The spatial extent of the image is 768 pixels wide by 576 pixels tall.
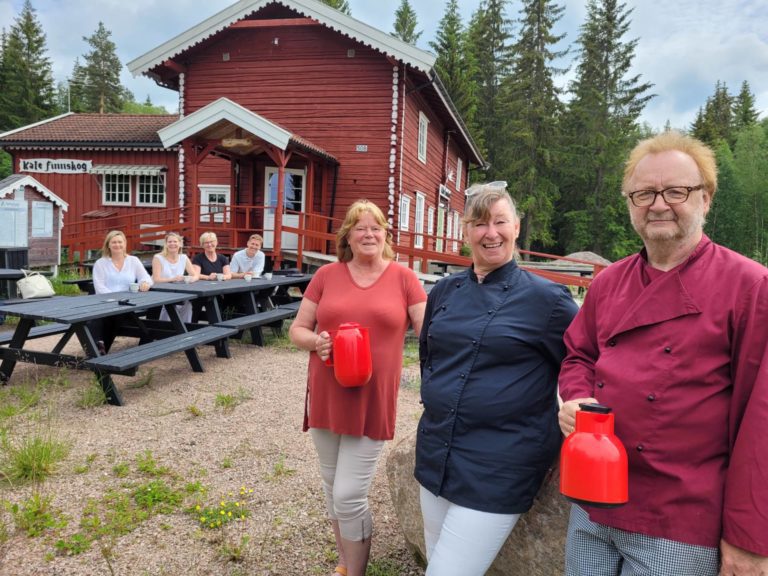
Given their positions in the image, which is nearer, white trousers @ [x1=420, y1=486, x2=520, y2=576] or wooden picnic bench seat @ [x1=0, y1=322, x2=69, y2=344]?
white trousers @ [x1=420, y1=486, x2=520, y2=576]

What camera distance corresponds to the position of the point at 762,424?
1210 mm

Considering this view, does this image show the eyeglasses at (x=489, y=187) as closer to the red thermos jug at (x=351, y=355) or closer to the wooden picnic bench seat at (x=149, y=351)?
the red thermos jug at (x=351, y=355)

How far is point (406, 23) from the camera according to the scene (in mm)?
36812

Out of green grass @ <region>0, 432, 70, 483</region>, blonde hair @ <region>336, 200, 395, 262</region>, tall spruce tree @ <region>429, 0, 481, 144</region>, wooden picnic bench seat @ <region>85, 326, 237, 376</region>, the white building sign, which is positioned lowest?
green grass @ <region>0, 432, 70, 483</region>

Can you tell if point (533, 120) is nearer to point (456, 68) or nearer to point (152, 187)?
point (456, 68)

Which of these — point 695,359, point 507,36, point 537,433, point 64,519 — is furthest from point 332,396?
point 507,36

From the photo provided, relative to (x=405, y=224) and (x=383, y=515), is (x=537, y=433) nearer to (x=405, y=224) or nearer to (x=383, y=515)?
(x=383, y=515)

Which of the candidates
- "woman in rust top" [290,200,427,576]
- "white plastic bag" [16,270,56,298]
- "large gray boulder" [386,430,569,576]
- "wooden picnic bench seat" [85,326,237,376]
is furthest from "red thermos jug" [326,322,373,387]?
"white plastic bag" [16,270,56,298]

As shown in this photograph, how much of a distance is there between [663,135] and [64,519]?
338cm

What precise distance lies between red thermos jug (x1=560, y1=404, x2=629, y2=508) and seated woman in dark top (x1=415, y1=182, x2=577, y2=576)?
0.36m

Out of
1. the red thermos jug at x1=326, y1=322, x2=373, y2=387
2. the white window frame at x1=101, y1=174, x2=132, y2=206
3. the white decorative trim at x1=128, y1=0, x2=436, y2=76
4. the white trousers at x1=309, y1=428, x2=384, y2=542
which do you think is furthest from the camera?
the white window frame at x1=101, y1=174, x2=132, y2=206

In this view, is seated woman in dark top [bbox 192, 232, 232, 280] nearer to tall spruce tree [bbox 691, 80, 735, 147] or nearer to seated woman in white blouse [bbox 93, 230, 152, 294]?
seated woman in white blouse [bbox 93, 230, 152, 294]

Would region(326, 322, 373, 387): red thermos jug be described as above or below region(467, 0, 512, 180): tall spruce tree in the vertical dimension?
below

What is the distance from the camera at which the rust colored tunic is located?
2361 millimetres
